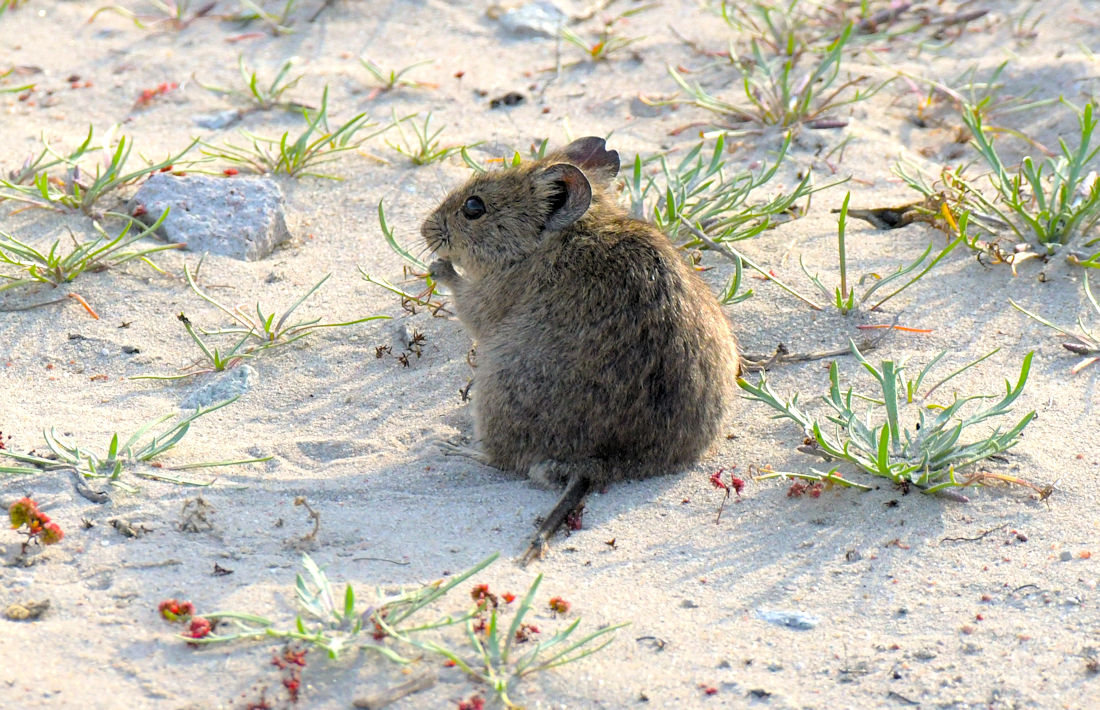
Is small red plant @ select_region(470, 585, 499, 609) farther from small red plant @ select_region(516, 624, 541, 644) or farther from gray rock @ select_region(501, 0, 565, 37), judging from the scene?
gray rock @ select_region(501, 0, 565, 37)

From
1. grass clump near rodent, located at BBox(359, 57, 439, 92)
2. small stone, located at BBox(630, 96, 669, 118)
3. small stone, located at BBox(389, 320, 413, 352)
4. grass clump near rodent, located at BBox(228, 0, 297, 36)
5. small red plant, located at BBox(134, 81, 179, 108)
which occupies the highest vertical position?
grass clump near rodent, located at BBox(228, 0, 297, 36)

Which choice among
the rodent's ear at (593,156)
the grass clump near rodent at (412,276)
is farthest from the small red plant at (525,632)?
the rodent's ear at (593,156)

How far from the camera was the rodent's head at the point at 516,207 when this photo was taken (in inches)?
179

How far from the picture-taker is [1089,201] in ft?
16.9

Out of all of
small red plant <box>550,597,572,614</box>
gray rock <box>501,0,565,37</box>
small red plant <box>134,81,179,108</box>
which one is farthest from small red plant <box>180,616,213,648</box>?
gray rock <box>501,0,565,37</box>

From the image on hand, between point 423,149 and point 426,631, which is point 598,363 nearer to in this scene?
point 426,631

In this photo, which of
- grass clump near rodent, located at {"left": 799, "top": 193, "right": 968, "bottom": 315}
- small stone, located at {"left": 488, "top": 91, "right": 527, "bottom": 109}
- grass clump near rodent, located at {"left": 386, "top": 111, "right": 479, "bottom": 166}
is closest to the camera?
grass clump near rodent, located at {"left": 799, "top": 193, "right": 968, "bottom": 315}

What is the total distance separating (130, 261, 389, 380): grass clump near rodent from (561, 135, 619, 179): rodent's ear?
1.15m

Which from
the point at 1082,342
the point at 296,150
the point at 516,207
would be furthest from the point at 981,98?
the point at 296,150

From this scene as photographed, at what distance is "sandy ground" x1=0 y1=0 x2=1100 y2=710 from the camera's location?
3.15 m

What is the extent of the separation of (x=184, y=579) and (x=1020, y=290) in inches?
155

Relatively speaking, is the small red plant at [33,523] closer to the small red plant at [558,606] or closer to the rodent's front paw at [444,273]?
the small red plant at [558,606]

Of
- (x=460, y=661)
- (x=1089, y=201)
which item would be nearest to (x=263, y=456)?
(x=460, y=661)

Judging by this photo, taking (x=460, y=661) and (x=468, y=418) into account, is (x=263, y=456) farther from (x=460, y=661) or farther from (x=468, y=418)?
(x=460, y=661)
